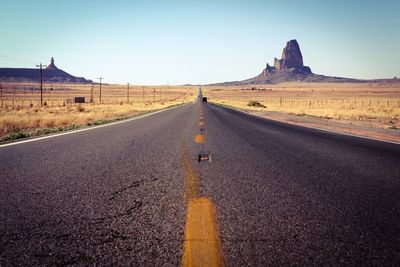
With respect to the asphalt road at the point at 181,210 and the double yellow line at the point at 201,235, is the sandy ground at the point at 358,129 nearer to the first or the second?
the asphalt road at the point at 181,210

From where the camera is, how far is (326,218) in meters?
2.75

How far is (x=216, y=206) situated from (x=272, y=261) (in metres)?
1.06

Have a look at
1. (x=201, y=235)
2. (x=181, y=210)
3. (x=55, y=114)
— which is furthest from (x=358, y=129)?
(x=55, y=114)

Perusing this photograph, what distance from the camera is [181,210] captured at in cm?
287

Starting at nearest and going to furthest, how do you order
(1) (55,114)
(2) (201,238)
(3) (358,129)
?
(2) (201,238) < (3) (358,129) < (1) (55,114)

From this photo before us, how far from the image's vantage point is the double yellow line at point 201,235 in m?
1.95

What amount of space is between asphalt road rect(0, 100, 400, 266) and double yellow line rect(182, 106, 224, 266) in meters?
0.06

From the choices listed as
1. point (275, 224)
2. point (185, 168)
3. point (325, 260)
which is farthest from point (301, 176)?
A: point (325, 260)

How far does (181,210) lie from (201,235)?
59 cm

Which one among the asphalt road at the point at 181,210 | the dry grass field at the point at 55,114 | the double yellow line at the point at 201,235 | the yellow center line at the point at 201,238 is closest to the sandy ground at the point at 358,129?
the asphalt road at the point at 181,210

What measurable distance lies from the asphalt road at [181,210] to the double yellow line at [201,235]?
58 mm

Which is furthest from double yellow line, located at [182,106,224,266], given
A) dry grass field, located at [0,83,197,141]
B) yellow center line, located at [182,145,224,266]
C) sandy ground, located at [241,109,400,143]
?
sandy ground, located at [241,109,400,143]

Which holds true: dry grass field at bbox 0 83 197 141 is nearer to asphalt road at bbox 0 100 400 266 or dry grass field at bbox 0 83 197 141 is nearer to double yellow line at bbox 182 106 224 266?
asphalt road at bbox 0 100 400 266

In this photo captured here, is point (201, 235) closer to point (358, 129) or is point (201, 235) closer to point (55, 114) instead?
point (358, 129)
